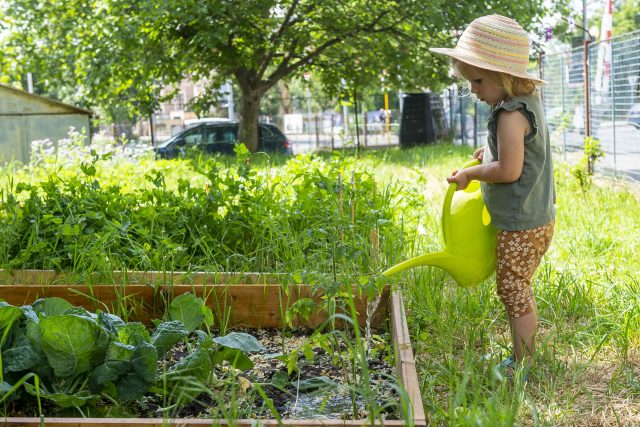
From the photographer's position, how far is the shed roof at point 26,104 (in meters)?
13.7

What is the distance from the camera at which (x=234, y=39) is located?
56.9 feet

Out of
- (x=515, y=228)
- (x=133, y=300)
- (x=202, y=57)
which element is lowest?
(x=133, y=300)

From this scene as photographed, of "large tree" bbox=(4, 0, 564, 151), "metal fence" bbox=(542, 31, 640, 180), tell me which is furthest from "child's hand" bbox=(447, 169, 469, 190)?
"large tree" bbox=(4, 0, 564, 151)

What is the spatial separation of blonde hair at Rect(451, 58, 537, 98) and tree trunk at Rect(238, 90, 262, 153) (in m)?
15.6

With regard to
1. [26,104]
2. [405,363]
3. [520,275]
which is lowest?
[405,363]

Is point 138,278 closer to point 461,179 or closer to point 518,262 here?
point 461,179

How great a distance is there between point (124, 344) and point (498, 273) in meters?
1.56

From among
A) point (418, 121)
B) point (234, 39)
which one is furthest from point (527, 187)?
point (418, 121)

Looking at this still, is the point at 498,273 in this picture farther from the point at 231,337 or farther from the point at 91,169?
the point at 91,169

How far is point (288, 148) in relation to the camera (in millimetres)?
21594

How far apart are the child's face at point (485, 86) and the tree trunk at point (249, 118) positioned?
15553 mm

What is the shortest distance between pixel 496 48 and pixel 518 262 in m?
0.83

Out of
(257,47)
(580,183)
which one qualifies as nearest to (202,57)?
(257,47)

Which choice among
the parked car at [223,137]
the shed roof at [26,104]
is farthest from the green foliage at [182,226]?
the parked car at [223,137]
